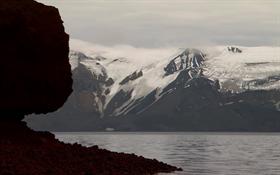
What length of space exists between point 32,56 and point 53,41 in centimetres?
253

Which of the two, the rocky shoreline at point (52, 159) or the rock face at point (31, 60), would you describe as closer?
the rocky shoreline at point (52, 159)

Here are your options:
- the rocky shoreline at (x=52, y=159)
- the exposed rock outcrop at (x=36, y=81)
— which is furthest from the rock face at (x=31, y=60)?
the rocky shoreline at (x=52, y=159)

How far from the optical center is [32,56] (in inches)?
2219

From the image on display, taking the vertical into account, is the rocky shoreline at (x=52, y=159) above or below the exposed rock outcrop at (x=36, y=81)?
below

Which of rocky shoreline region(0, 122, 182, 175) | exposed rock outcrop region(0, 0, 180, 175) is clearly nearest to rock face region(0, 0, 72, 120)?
exposed rock outcrop region(0, 0, 180, 175)

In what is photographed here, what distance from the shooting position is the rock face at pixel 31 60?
55.2m

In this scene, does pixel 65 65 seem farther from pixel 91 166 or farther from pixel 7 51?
pixel 91 166

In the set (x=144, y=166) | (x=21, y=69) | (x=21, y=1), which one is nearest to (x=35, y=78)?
(x=21, y=69)

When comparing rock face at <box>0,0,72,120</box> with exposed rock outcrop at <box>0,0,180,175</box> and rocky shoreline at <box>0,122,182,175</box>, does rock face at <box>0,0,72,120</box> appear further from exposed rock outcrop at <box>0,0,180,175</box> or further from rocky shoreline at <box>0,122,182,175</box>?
rocky shoreline at <box>0,122,182,175</box>

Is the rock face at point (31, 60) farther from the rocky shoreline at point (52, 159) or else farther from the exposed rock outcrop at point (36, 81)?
the rocky shoreline at point (52, 159)

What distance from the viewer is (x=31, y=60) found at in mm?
56250

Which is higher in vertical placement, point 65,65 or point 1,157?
point 65,65

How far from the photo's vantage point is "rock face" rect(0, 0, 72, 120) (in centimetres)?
5519

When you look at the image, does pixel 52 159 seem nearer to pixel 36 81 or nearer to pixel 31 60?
pixel 36 81
